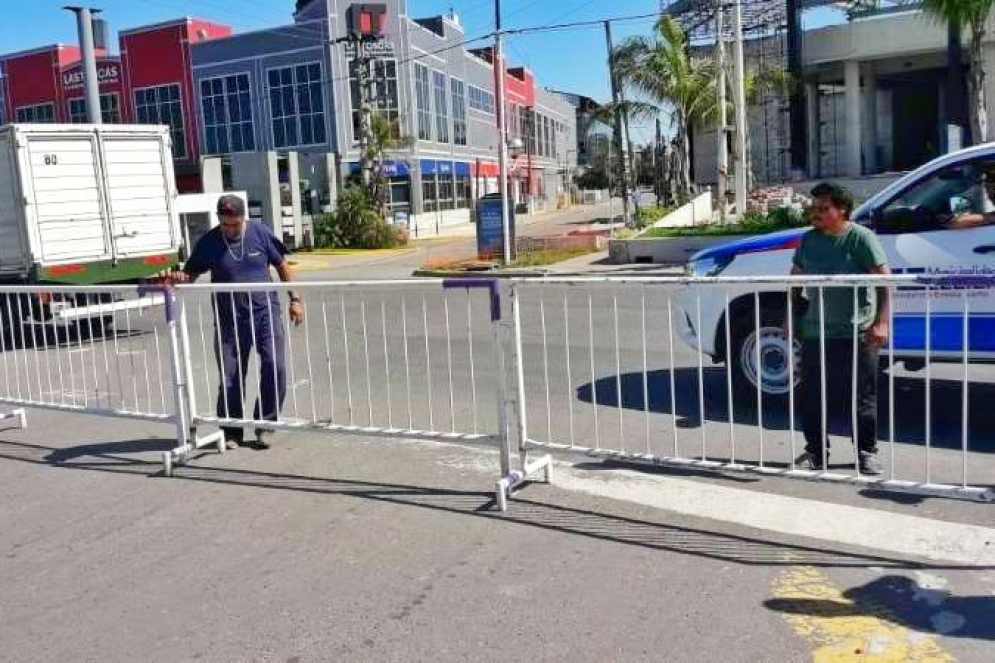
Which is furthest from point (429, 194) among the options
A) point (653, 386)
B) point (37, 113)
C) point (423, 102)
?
point (653, 386)

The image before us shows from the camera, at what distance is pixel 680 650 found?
12.4 ft

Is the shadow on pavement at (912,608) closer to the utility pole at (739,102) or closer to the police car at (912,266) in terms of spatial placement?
the police car at (912,266)

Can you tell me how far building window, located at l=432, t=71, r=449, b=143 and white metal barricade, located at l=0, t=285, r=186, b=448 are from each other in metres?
42.9

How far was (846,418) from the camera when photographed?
6766 mm

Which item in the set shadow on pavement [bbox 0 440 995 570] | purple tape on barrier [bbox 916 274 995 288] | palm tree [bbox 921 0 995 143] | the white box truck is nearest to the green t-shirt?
purple tape on barrier [bbox 916 274 995 288]

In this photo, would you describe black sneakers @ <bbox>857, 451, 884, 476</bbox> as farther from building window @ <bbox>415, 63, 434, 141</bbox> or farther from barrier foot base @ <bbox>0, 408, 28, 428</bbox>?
building window @ <bbox>415, 63, 434, 141</bbox>

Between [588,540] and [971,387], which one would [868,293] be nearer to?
[588,540]

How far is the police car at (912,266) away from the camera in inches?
271

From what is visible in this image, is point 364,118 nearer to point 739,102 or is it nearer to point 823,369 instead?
point 739,102

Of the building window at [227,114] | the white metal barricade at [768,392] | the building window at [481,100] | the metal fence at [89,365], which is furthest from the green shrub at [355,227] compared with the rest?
the white metal barricade at [768,392]

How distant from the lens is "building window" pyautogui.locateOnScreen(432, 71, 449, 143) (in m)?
55.2

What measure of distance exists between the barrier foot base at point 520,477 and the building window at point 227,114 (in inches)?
1801

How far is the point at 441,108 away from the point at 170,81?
49.4 feet

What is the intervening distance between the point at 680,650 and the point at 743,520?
152cm
